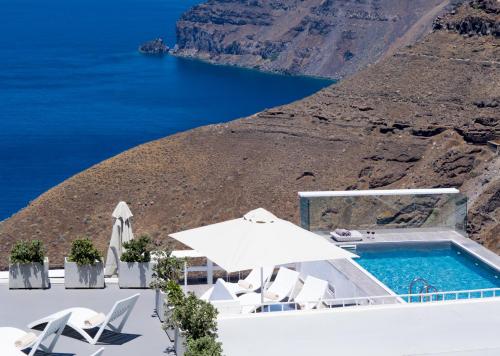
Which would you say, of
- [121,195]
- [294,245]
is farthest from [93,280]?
[121,195]

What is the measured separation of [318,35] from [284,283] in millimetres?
160829

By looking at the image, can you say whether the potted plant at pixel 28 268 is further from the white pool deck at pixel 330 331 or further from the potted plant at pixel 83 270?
the white pool deck at pixel 330 331

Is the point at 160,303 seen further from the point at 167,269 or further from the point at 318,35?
the point at 318,35

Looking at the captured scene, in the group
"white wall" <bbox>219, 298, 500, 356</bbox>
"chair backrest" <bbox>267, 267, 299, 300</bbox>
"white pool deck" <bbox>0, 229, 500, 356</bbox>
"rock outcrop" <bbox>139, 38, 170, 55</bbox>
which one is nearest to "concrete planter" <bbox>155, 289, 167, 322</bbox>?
"white pool deck" <bbox>0, 229, 500, 356</bbox>

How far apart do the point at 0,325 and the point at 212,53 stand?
581ft

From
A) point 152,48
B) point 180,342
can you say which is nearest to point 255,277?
point 180,342

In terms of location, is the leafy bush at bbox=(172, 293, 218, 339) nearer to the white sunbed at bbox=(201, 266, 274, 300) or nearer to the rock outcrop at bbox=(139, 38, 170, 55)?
the white sunbed at bbox=(201, 266, 274, 300)

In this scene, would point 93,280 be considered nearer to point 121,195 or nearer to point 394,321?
point 394,321

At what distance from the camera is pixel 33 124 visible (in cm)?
10681

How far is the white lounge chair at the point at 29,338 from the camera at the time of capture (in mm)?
14812

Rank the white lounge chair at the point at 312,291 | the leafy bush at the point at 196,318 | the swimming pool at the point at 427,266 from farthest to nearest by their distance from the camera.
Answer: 1. the swimming pool at the point at 427,266
2. the white lounge chair at the point at 312,291
3. the leafy bush at the point at 196,318

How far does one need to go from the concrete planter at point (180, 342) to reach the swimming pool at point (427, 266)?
523cm

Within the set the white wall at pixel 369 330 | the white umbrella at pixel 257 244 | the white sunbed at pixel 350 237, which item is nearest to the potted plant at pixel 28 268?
the white umbrella at pixel 257 244

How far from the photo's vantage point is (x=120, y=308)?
1602 cm
